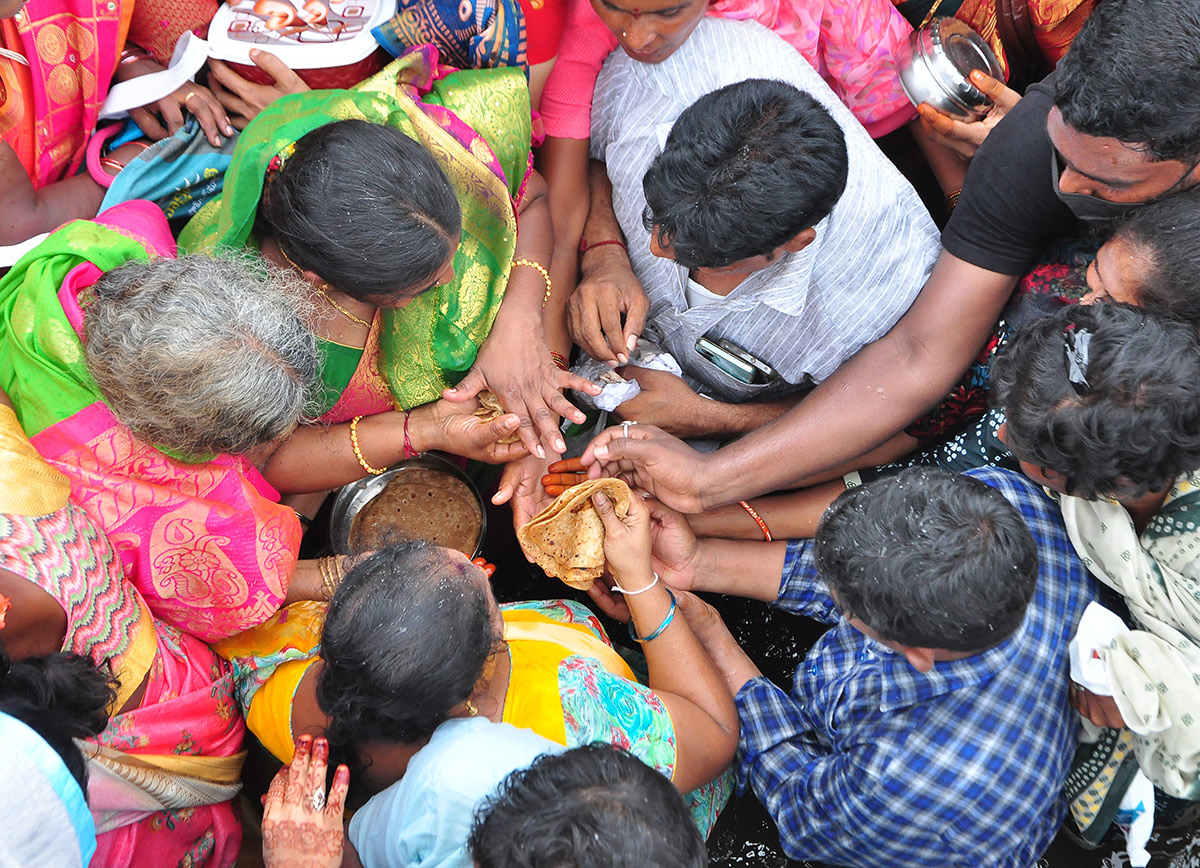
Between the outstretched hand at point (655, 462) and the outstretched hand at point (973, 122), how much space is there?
4.55ft

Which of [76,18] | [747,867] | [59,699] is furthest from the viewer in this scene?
[747,867]

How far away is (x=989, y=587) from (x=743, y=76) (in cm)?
170

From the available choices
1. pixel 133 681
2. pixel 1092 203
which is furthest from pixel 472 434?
pixel 1092 203

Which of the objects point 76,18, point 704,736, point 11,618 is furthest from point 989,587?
point 76,18

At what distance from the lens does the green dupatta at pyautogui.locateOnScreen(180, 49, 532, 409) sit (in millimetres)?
2348

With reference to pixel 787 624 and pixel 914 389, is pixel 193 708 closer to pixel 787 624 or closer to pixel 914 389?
pixel 787 624

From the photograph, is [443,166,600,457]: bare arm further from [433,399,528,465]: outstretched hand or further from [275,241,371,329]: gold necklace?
[275,241,371,329]: gold necklace

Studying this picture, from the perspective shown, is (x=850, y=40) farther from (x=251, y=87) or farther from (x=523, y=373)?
(x=251, y=87)

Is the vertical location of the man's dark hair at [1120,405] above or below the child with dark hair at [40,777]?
above

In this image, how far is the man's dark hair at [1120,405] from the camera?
1.83 m

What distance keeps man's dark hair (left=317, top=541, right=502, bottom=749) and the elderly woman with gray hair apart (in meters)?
0.44

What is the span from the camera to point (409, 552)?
2.03 metres

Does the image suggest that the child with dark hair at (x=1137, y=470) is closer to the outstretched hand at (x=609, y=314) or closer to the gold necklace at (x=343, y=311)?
the outstretched hand at (x=609, y=314)

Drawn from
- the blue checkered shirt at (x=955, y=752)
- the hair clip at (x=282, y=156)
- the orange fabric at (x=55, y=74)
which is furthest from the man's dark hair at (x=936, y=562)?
the orange fabric at (x=55, y=74)
